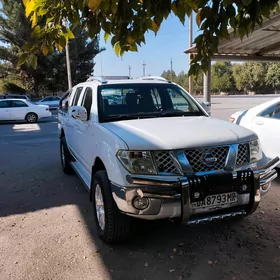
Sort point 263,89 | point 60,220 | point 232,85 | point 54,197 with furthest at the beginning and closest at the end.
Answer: point 232,85
point 263,89
point 54,197
point 60,220

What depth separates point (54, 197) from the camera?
509 centimetres

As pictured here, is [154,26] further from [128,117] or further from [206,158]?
[128,117]

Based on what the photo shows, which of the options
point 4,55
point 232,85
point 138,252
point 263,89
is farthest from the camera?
point 232,85

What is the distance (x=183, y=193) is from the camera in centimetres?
292

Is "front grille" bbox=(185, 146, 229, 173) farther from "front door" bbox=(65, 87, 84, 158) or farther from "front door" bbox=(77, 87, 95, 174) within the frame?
"front door" bbox=(65, 87, 84, 158)

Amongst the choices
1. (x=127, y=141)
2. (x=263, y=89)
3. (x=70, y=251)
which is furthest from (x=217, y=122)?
(x=263, y=89)

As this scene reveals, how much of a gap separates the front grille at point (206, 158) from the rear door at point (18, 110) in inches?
654

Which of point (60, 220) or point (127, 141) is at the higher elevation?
point (127, 141)

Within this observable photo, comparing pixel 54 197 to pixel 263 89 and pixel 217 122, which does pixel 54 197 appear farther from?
pixel 263 89

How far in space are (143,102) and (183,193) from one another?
1.82 metres

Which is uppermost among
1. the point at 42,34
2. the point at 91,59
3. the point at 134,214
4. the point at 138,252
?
the point at 91,59

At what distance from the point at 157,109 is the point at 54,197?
2.24 m

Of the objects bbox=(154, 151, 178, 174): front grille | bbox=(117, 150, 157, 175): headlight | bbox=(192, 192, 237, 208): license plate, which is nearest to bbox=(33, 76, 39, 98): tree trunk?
bbox=(117, 150, 157, 175): headlight

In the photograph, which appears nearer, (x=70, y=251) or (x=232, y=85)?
(x=70, y=251)
